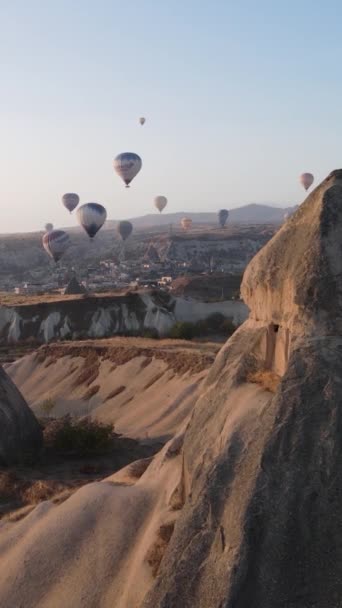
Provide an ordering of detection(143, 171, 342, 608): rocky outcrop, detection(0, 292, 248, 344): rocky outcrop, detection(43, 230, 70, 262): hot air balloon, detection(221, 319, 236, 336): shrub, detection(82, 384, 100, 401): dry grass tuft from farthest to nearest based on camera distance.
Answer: detection(43, 230, 70, 262): hot air balloon, detection(0, 292, 248, 344): rocky outcrop, detection(221, 319, 236, 336): shrub, detection(82, 384, 100, 401): dry grass tuft, detection(143, 171, 342, 608): rocky outcrop

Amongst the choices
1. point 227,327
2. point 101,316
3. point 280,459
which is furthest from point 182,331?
point 280,459

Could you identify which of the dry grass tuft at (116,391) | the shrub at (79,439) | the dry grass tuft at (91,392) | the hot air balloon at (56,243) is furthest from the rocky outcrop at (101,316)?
the shrub at (79,439)

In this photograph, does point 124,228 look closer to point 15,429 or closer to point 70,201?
point 70,201

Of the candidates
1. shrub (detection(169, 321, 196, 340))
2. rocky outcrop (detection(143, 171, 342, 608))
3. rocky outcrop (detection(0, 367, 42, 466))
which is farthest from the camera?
shrub (detection(169, 321, 196, 340))

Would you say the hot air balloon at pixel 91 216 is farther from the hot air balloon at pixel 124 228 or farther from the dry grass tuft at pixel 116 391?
the dry grass tuft at pixel 116 391

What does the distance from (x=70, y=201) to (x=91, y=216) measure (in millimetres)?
20923

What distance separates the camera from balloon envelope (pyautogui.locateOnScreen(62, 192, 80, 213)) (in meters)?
78.3

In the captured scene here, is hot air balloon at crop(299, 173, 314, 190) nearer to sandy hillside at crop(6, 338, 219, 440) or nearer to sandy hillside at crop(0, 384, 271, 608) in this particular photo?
sandy hillside at crop(6, 338, 219, 440)

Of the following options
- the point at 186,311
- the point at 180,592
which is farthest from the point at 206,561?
the point at 186,311

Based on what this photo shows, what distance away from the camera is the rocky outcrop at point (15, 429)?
12.6 m

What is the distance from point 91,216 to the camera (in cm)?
5859

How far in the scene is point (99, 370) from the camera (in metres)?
23.0

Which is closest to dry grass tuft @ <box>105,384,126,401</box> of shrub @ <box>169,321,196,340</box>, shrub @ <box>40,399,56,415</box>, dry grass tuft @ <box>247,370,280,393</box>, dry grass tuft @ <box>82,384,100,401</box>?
dry grass tuft @ <box>82,384,100,401</box>

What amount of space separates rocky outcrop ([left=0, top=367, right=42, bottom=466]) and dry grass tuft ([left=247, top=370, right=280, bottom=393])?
24.0ft
